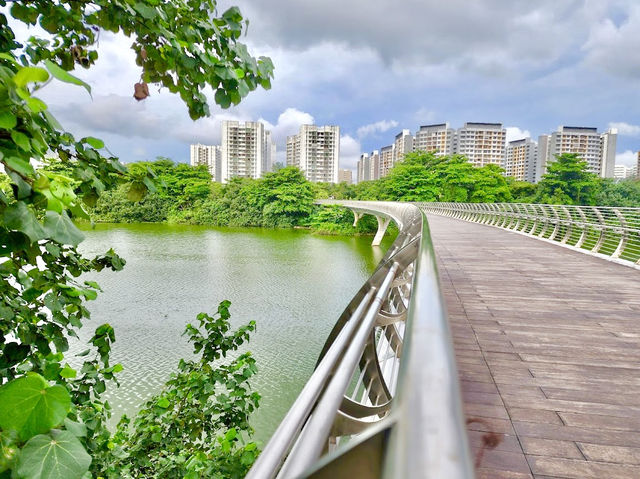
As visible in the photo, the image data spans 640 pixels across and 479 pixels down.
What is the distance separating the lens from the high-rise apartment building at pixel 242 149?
10106 cm

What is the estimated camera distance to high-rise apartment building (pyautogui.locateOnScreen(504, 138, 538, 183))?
87.6 m

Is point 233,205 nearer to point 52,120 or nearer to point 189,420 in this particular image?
point 189,420

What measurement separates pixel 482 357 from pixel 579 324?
120cm

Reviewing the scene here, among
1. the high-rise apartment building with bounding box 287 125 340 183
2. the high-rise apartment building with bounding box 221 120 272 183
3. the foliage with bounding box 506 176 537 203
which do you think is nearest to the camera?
the foliage with bounding box 506 176 537 203

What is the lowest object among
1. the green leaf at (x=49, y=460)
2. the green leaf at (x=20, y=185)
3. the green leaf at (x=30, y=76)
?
the green leaf at (x=49, y=460)

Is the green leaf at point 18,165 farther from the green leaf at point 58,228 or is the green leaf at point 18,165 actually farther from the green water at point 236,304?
the green water at point 236,304

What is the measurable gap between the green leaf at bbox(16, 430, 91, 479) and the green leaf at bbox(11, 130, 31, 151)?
0.68 meters

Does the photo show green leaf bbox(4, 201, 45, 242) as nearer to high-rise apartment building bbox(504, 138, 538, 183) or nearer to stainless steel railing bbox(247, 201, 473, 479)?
stainless steel railing bbox(247, 201, 473, 479)

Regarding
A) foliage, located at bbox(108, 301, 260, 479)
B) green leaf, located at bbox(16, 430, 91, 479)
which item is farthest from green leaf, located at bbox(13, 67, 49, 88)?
foliage, located at bbox(108, 301, 260, 479)

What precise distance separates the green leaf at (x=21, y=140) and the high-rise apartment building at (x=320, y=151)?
103m

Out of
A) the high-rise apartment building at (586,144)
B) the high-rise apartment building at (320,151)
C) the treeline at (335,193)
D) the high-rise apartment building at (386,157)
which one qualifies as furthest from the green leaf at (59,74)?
the high-rise apartment building at (320,151)

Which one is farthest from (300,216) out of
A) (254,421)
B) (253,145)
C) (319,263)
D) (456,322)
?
(253,145)

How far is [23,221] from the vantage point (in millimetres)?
1015

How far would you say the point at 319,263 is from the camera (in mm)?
22938
